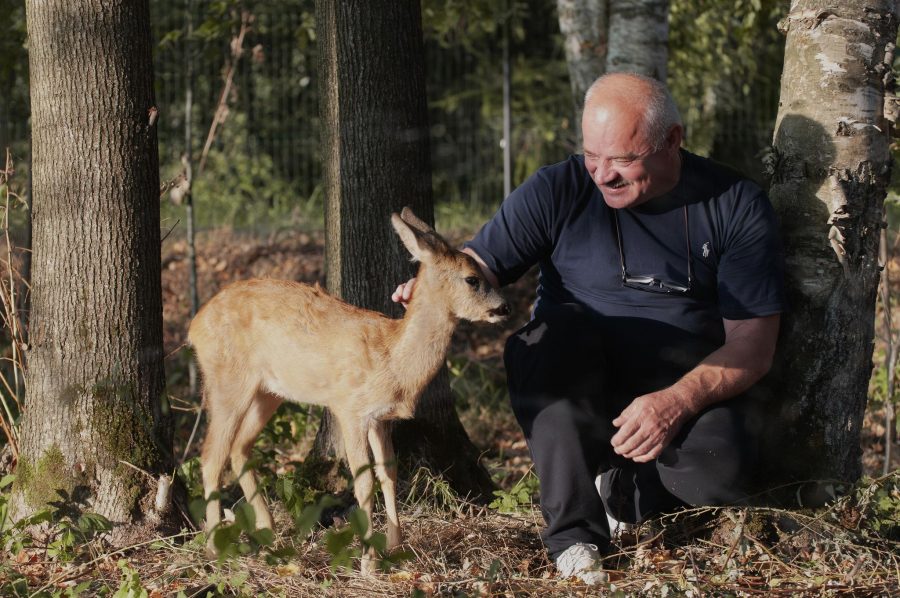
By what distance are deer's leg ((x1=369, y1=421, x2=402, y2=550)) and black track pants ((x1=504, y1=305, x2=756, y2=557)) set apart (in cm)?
57

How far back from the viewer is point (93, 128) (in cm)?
437

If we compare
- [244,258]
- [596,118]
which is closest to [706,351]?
[596,118]

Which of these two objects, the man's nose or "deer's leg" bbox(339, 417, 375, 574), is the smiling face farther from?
"deer's leg" bbox(339, 417, 375, 574)

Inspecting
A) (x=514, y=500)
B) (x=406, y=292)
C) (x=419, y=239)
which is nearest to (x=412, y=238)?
(x=419, y=239)

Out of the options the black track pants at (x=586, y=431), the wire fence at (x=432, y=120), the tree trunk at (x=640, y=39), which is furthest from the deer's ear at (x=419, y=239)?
the wire fence at (x=432, y=120)

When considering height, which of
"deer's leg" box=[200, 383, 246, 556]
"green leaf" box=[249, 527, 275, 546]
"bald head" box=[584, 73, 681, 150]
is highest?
"bald head" box=[584, 73, 681, 150]

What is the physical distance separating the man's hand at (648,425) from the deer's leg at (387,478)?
913 millimetres

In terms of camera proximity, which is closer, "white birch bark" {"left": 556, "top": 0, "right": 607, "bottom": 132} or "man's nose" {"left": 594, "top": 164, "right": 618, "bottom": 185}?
"man's nose" {"left": 594, "top": 164, "right": 618, "bottom": 185}

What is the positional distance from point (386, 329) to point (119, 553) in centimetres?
141

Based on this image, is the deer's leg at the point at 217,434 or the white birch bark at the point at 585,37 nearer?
the deer's leg at the point at 217,434

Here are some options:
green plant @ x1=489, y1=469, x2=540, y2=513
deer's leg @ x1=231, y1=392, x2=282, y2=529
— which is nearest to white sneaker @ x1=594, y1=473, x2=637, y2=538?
green plant @ x1=489, y1=469, x2=540, y2=513

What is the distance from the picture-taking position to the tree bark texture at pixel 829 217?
4.38m

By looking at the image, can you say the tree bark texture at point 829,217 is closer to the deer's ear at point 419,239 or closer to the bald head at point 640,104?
the bald head at point 640,104

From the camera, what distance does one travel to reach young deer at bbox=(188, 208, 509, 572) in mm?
4258
